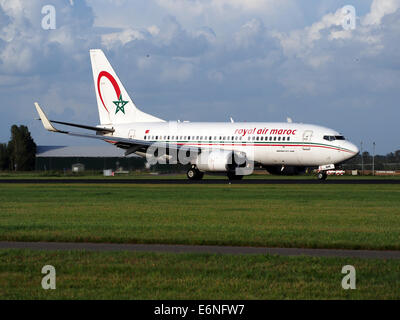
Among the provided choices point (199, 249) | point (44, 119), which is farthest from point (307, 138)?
point (199, 249)

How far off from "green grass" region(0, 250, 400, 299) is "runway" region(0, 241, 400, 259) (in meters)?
0.93

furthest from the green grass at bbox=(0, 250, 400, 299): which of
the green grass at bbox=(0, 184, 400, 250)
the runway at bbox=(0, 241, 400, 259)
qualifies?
the green grass at bbox=(0, 184, 400, 250)

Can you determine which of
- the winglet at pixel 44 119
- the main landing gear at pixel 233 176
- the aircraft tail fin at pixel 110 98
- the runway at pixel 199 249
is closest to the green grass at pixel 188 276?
the runway at pixel 199 249

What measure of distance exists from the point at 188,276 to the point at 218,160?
39978mm

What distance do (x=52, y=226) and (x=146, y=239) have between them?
14.5 ft

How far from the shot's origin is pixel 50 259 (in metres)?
16.2

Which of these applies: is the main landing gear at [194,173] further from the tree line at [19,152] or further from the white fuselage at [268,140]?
the tree line at [19,152]

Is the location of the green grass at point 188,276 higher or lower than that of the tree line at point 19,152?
lower

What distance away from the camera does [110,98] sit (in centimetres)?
6425

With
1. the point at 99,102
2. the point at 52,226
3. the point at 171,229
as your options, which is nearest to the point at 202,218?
the point at 171,229

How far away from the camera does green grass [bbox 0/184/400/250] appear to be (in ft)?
65.2

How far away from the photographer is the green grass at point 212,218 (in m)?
19.9

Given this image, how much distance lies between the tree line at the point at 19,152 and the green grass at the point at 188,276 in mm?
113333
